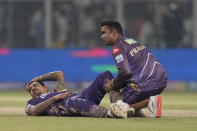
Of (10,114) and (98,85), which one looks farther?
(10,114)

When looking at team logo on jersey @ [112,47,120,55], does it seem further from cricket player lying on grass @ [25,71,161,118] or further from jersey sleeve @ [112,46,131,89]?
cricket player lying on grass @ [25,71,161,118]

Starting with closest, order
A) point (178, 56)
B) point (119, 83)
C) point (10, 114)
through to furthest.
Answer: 1. point (119, 83)
2. point (10, 114)
3. point (178, 56)

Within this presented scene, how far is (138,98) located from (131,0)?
1179 centimetres

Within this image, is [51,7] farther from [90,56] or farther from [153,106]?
[153,106]

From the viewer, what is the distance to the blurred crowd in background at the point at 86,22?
22.7m

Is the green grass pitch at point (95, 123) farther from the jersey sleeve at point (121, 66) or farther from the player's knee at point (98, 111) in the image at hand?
the jersey sleeve at point (121, 66)

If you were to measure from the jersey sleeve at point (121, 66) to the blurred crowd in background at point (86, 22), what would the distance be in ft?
38.7

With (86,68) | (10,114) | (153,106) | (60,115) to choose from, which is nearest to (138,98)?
(153,106)

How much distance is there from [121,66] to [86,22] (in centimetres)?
1216

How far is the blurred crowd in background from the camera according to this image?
22.7m

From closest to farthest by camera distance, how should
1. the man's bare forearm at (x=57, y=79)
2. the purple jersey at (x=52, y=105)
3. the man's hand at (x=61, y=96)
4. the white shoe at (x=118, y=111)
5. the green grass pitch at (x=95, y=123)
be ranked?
1. the green grass pitch at (x=95, y=123)
2. the white shoe at (x=118, y=111)
3. the man's hand at (x=61, y=96)
4. the purple jersey at (x=52, y=105)
5. the man's bare forearm at (x=57, y=79)

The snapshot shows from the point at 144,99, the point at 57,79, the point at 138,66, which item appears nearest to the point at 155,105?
the point at 144,99

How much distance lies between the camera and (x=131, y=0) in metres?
22.6

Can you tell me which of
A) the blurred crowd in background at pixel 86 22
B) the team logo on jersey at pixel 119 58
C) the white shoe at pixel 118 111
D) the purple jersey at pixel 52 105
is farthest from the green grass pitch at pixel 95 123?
the blurred crowd in background at pixel 86 22
